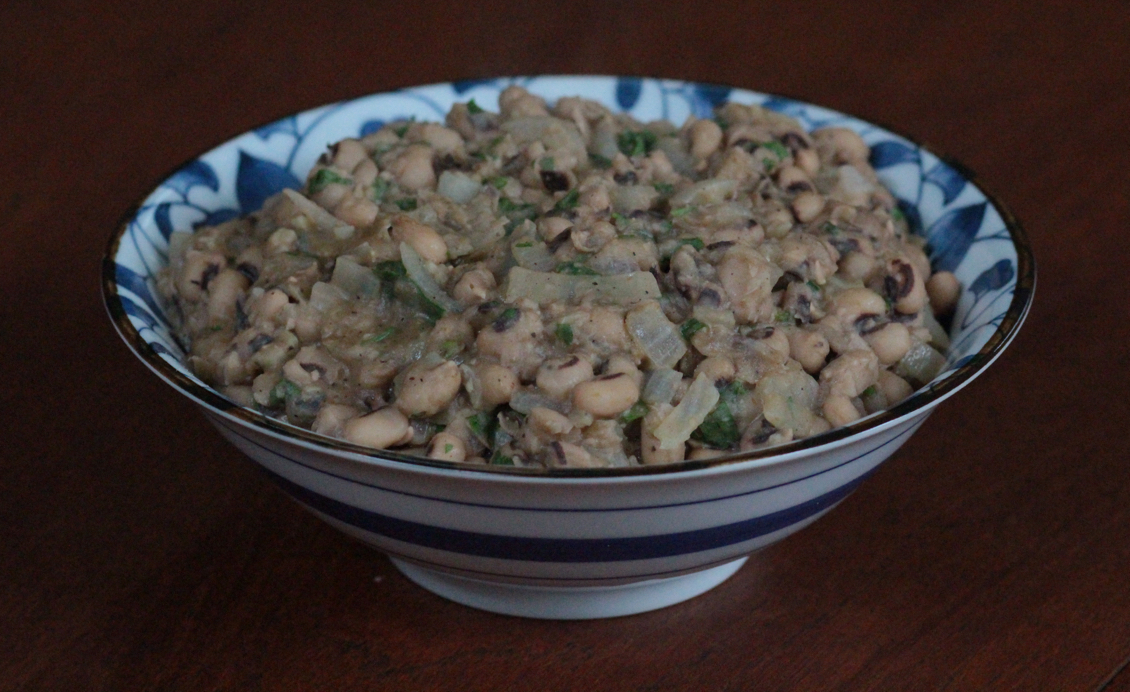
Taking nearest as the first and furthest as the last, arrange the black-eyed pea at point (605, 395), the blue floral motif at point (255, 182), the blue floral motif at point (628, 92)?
1. the black-eyed pea at point (605, 395)
2. the blue floral motif at point (255, 182)
3. the blue floral motif at point (628, 92)

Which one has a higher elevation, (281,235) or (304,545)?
(281,235)

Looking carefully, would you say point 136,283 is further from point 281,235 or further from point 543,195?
point 543,195

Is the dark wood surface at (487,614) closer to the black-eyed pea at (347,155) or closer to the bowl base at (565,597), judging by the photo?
the bowl base at (565,597)

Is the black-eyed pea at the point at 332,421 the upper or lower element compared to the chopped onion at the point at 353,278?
lower

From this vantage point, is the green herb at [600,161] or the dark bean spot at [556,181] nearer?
the dark bean spot at [556,181]

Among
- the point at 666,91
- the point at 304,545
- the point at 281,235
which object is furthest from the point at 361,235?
the point at 666,91


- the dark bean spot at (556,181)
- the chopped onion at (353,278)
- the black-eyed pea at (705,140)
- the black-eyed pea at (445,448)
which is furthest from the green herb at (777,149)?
the black-eyed pea at (445,448)

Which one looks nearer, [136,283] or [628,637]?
[628,637]
